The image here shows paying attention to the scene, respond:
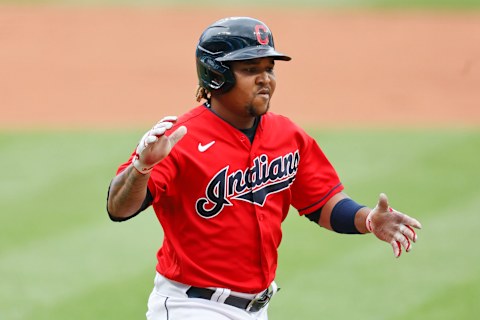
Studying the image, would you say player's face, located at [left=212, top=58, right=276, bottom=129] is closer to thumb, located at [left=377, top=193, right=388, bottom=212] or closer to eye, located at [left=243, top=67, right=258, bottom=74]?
eye, located at [left=243, top=67, right=258, bottom=74]

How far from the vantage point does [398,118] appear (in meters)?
11.4

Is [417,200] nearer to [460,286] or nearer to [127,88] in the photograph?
[460,286]

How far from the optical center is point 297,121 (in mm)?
11273

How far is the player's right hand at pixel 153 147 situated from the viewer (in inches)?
151

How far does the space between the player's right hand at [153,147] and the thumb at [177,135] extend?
2cm

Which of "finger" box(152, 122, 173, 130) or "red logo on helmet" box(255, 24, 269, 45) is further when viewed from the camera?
"red logo on helmet" box(255, 24, 269, 45)

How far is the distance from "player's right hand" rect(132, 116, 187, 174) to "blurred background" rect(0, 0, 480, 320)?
3078 millimetres

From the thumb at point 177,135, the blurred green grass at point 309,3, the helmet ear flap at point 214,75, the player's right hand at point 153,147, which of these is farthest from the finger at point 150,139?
the blurred green grass at point 309,3

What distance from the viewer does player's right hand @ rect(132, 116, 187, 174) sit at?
151 inches

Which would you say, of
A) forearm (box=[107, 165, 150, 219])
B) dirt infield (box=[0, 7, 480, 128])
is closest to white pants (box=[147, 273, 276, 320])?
forearm (box=[107, 165, 150, 219])

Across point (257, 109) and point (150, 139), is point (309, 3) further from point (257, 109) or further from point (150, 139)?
point (150, 139)

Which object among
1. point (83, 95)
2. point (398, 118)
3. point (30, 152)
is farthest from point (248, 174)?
point (83, 95)

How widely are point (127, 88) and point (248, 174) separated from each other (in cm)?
843

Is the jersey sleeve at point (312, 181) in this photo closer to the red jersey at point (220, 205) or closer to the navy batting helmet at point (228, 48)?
the red jersey at point (220, 205)
